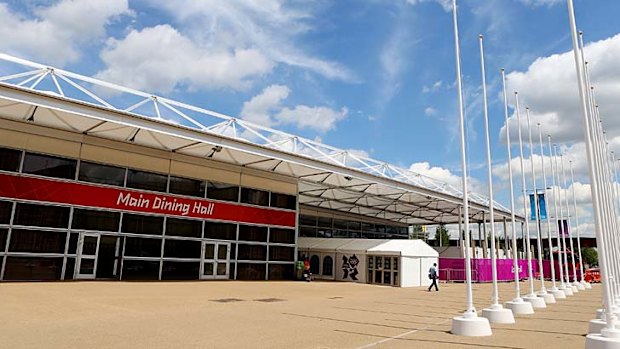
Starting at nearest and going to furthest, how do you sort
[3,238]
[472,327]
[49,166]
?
[472,327], [3,238], [49,166]

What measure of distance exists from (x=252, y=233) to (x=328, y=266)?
6405 millimetres

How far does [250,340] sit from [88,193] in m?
14.2

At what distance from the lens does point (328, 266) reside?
29.0 metres

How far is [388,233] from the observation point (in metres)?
48.0

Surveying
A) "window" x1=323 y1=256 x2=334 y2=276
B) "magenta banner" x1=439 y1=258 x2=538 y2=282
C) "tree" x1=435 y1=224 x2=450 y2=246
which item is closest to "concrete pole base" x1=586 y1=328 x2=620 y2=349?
"window" x1=323 y1=256 x2=334 y2=276

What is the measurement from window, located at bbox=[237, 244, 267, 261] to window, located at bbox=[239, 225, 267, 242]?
44 cm

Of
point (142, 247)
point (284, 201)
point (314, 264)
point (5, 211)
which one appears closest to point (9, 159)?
point (5, 211)

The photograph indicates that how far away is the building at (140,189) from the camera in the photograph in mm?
17156

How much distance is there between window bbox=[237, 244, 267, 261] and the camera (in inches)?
971

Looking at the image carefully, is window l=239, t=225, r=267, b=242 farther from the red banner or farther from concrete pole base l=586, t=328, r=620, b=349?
concrete pole base l=586, t=328, r=620, b=349

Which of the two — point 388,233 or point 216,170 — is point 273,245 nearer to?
point 216,170

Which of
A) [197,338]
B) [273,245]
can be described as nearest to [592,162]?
[197,338]

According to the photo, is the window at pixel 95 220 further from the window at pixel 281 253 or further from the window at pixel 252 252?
the window at pixel 281 253

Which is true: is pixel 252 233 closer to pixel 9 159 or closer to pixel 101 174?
pixel 101 174
